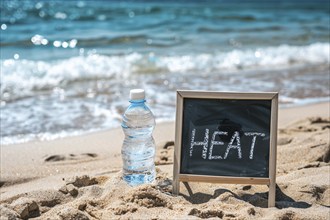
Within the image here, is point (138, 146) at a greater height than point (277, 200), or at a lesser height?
greater

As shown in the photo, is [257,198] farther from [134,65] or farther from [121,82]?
[134,65]

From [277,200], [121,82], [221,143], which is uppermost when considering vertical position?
[121,82]

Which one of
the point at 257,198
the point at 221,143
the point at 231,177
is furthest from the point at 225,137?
the point at 257,198

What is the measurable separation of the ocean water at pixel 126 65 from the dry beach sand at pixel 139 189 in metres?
0.87

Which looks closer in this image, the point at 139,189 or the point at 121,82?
the point at 139,189

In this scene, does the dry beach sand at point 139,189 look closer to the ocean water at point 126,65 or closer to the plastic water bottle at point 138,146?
the plastic water bottle at point 138,146

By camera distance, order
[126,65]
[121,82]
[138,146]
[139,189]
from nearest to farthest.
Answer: [139,189] → [138,146] → [121,82] → [126,65]

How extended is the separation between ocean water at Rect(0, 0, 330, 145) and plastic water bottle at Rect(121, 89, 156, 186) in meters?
1.74

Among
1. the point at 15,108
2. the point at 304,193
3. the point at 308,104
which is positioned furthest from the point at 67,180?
the point at 308,104

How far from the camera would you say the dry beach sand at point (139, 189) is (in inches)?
115

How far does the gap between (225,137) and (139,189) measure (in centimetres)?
61

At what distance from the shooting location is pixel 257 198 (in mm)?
3168

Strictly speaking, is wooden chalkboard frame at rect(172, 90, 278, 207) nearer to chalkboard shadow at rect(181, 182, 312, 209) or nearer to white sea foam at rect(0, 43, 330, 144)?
Answer: chalkboard shadow at rect(181, 182, 312, 209)

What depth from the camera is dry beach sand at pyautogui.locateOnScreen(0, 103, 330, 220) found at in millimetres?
2928
